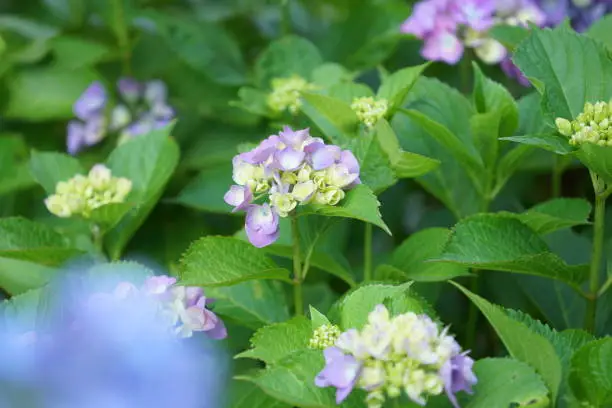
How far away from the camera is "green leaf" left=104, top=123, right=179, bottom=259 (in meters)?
1.21

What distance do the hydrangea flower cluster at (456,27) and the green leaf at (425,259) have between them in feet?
1.25

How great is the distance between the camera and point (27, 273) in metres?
1.19

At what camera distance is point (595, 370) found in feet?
2.74

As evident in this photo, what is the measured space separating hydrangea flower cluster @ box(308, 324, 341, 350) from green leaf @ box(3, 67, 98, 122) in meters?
1.00

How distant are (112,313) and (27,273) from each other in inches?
13.5

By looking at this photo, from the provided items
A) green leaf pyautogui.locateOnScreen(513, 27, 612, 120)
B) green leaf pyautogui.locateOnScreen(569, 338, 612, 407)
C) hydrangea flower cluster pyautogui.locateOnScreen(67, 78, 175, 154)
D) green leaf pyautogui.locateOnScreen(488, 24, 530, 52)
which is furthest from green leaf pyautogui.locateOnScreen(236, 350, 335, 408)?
hydrangea flower cluster pyautogui.locateOnScreen(67, 78, 175, 154)

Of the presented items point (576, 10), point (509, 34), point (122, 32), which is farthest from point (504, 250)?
point (122, 32)

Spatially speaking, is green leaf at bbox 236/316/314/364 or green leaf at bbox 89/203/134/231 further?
green leaf at bbox 89/203/134/231

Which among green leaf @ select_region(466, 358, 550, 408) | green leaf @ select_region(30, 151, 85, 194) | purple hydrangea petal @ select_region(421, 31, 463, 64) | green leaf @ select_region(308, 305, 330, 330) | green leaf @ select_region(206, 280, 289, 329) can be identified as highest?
purple hydrangea petal @ select_region(421, 31, 463, 64)

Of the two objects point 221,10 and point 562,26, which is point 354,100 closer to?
point 562,26

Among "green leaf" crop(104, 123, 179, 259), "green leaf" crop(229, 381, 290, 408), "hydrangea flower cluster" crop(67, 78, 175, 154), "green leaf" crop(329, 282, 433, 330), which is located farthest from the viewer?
"hydrangea flower cluster" crop(67, 78, 175, 154)

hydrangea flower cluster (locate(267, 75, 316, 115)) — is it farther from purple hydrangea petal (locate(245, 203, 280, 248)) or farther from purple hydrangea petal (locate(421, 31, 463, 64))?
purple hydrangea petal (locate(245, 203, 280, 248))

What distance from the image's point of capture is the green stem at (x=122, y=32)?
174cm

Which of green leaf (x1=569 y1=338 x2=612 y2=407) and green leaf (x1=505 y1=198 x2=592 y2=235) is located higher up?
green leaf (x1=505 y1=198 x2=592 y2=235)
